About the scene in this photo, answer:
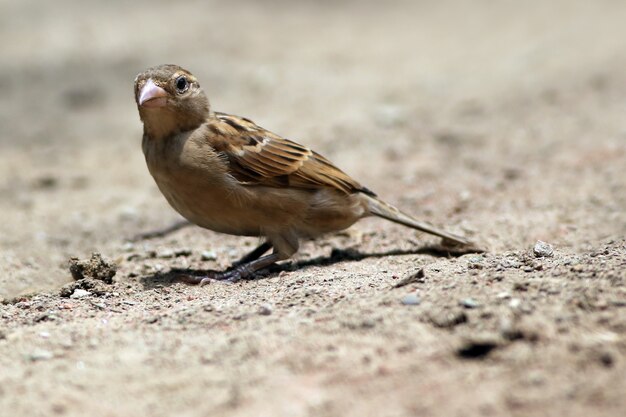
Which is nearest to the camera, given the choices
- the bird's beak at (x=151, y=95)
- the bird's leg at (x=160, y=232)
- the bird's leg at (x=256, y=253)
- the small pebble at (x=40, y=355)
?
the small pebble at (x=40, y=355)

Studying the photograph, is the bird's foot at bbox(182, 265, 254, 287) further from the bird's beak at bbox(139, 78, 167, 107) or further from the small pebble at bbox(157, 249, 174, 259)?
the bird's beak at bbox(139, 78, 167, 107)

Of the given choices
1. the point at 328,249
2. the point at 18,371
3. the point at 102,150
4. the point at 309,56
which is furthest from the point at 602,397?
the point at 309,56

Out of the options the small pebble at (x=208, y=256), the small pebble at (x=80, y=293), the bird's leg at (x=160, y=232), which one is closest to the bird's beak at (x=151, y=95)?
the small pebble at (x=80, y=293)

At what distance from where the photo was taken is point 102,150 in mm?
9898

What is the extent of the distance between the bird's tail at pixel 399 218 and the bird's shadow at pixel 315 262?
0.10m

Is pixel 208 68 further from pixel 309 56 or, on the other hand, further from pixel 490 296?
pixel 490 296

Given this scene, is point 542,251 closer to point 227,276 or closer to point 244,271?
point 244,271

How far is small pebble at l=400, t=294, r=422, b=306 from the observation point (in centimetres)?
437

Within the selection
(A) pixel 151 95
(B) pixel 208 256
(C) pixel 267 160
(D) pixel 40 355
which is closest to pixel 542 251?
(C) pixel 267 160

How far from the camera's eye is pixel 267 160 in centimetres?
605

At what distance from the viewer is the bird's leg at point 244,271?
584 cm

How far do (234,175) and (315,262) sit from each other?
89 centimetres

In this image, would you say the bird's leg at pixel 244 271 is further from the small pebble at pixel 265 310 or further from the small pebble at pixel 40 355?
the small pebble at pixel 40 355

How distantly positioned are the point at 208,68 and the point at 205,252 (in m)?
5.73
